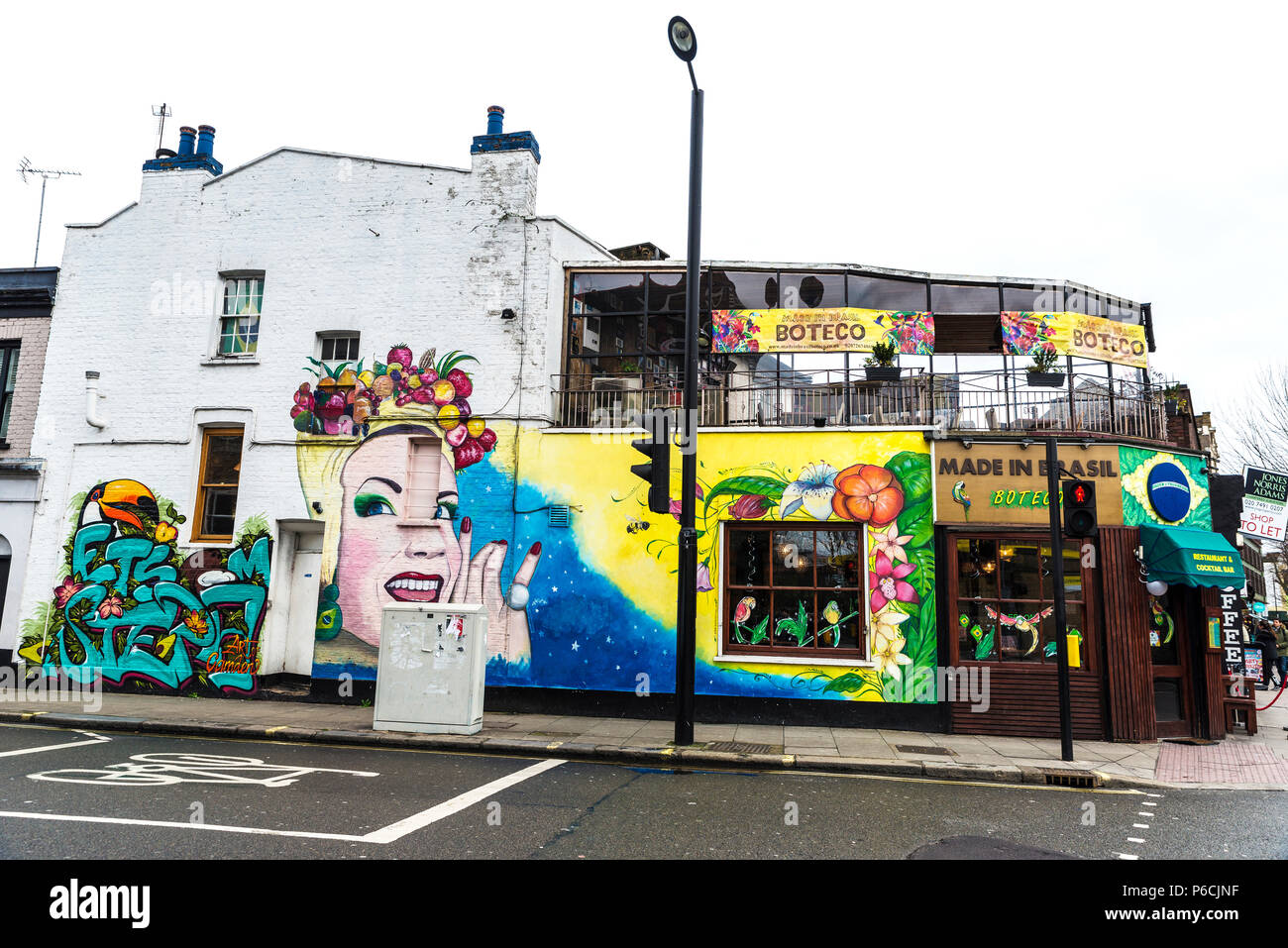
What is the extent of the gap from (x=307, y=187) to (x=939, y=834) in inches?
541

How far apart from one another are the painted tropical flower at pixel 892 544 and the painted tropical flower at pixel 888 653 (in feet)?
3.55

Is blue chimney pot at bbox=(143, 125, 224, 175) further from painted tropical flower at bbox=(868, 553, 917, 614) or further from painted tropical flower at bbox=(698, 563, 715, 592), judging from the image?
painted tropical flower at bbox=(868, 553, 917, 614)

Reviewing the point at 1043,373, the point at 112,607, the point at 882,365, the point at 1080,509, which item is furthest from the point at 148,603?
the point at 1043,373

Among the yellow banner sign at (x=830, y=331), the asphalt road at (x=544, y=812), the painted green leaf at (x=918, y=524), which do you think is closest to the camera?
the asphalt road at (x=544, y=812)

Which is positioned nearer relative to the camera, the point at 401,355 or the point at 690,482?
the point at 690,482

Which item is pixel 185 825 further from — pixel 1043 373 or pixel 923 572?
pixel 1043 373

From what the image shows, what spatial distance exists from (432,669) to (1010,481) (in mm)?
8288

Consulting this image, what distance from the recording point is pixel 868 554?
38.7ft

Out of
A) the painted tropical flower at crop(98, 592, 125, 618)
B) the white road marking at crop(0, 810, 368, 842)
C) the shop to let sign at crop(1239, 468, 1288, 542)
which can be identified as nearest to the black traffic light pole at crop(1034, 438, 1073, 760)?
the shop to let sign at crop(1239, 468, 1288, 542)

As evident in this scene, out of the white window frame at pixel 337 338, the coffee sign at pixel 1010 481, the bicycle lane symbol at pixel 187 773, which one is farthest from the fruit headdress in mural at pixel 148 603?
the coffee sign at pixel 1010 481

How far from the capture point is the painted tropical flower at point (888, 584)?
38.0 ft

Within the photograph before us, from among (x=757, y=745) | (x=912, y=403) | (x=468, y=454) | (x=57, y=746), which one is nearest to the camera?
(x=57, y=746)

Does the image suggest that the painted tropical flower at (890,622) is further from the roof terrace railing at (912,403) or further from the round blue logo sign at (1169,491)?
the round blue logo sign at (1169,491)
